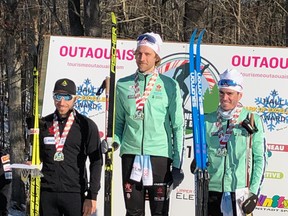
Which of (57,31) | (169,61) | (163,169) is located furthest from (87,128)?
(57,31)

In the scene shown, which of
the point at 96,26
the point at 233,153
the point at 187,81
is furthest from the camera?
the point at 96,26

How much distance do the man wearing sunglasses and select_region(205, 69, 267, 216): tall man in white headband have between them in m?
0.89

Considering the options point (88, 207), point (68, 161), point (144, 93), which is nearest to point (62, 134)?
point (68, 161)

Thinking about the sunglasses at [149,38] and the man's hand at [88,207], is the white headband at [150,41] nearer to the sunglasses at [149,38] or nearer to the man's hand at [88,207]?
the sunglasses at [149,38]

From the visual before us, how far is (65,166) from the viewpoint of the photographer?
177 inches

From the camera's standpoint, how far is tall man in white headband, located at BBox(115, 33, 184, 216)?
4.60 meters

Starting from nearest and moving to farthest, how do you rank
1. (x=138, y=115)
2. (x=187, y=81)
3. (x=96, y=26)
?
(x=138, y=115)
(x=187, y=81)
(x=96, y=26)

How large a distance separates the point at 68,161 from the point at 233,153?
4.00ft

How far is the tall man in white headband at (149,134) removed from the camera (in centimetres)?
460

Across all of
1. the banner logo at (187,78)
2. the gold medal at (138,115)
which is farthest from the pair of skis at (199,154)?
the banner logo at (187,78)

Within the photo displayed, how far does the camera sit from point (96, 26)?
354 inches

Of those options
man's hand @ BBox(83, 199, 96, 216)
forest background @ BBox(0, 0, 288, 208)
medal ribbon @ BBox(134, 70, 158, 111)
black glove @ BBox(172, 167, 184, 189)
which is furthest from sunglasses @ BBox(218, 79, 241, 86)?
forest background @ BBox(0, 0, 288, 208)

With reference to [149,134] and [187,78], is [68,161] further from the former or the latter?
[187,78]

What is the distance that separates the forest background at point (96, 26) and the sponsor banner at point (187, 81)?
90.7 inches
